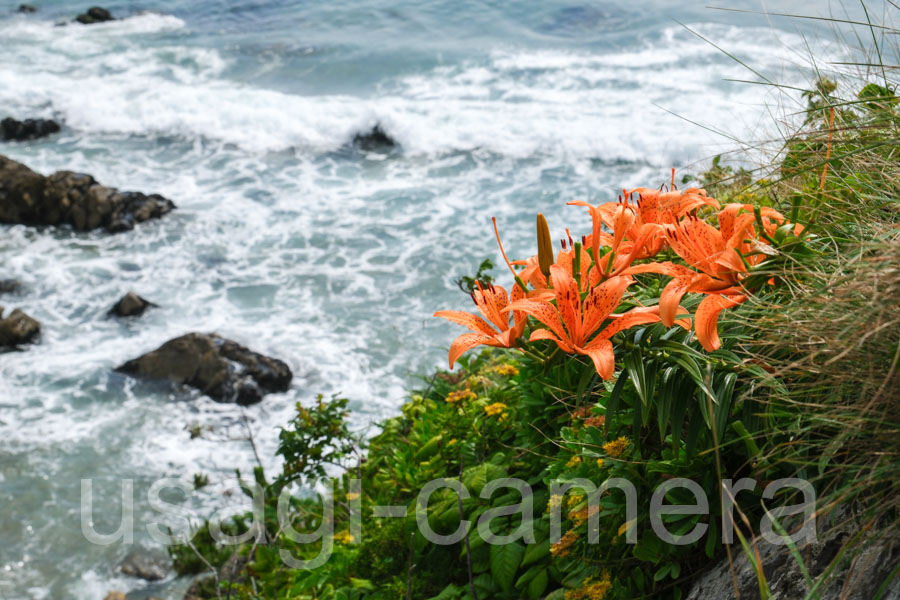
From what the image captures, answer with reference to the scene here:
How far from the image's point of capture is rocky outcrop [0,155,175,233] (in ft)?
32.9

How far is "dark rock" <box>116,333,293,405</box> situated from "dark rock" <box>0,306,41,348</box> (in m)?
1.25

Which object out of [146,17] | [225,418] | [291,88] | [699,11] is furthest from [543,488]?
[146,17]

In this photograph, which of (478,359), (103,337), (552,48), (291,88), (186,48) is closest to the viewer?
(478,359)

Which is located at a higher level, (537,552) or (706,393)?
(706,393)

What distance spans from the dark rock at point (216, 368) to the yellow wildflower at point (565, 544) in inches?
206

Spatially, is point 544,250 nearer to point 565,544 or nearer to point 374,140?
point 565,544

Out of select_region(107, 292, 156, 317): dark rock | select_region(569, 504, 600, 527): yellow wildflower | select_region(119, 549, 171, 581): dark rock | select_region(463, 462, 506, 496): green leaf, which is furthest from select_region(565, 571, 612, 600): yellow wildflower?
select_region(107, 292, 156, 317): dark rock

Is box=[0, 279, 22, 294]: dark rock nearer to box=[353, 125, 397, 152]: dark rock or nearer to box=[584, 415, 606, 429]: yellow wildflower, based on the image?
box=[353, 125, 397, 152]: dark rock

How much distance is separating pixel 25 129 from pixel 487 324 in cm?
1433

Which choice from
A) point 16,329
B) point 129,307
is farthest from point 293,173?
point 16,329

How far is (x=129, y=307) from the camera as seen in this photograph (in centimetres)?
798

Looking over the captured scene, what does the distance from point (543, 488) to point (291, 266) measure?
23.0 ft

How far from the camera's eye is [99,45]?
1862 centimetres

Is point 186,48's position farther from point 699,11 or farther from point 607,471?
point 607,471
